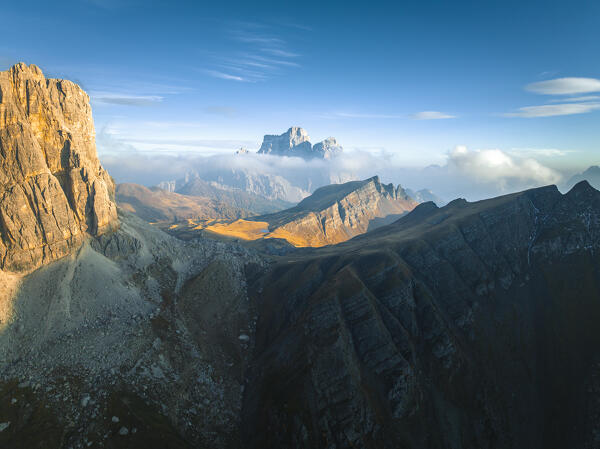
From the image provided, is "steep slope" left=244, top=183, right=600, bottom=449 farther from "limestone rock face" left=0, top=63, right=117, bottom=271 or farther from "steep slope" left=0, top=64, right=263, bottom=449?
"limestone rock face" left=0, top=63, right=117, bottom=271

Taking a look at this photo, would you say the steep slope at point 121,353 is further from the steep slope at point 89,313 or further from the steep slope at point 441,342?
the steep slope at point 441,342

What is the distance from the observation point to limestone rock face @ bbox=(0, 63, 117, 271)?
64.4 metres

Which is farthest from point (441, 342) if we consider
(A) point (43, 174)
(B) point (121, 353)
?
(A) point (43, 174)

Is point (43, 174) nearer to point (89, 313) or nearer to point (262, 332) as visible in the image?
point (89, 313)

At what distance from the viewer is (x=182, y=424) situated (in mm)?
50125

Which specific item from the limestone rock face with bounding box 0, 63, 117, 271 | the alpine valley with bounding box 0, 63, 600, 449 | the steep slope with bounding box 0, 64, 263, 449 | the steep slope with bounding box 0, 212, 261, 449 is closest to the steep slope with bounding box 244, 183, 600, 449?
the alpine valley with bounding box 0, 63, 600, 449

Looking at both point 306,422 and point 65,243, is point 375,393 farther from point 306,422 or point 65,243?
point 65,243

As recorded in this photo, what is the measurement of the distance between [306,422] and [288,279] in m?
48.4

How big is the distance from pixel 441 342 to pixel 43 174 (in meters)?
108

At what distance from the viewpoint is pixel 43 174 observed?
6931 cm

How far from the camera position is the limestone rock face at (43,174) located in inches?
2534

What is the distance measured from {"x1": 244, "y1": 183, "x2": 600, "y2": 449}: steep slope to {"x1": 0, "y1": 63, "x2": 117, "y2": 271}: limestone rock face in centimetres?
5529

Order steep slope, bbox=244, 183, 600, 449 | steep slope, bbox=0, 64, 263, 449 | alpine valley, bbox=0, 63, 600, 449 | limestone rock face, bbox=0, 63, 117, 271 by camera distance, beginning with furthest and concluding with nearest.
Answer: limestone rock face, bbox=0, 63, 117, 271 → steep slope, bbox=244, 183, 600, 449 → alpine valley, bbox=0, 63, 600, 449 → steep slope, bbox=0, 64, 263, 449

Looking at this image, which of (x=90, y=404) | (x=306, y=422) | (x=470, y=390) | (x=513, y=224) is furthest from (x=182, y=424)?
(x=513, y=224)
